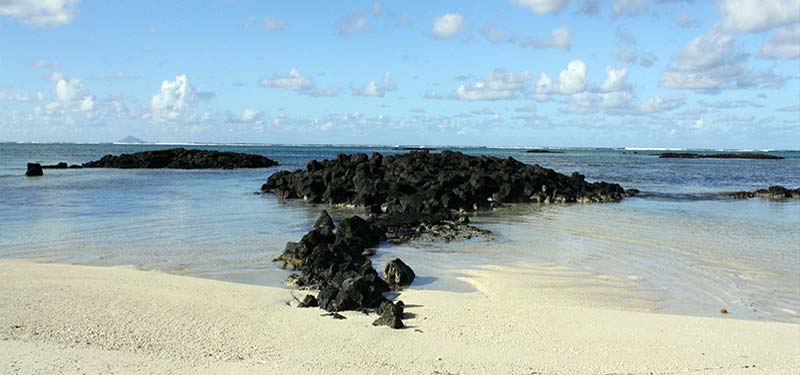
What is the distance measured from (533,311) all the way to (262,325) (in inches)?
141

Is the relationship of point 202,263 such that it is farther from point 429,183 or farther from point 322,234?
point 429,183

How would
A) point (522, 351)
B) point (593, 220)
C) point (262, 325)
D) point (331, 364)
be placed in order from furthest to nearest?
point (593, 220) < point (262, 325) < point (522, 351) < point (331, 364)

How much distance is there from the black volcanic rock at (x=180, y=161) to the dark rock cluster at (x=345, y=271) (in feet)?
166

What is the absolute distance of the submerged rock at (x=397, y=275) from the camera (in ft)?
34.8

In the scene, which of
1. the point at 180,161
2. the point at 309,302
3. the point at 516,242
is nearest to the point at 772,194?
the point at 516,242

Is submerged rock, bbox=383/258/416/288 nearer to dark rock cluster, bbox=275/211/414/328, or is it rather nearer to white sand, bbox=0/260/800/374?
dark rock cluster, bbox=275/211/414/328

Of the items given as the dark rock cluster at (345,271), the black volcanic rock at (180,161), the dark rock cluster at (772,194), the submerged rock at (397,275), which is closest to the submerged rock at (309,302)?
the dark rock cluster at (345,271)

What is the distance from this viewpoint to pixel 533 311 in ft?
29.0


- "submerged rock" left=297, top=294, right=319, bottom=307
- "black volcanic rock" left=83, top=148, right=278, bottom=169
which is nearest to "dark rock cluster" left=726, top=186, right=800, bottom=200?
"submerged rock" left=297, top=294, right=319, bottom=307

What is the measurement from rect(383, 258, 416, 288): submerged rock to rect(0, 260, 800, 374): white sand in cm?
57

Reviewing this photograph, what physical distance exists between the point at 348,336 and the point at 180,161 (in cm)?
6075

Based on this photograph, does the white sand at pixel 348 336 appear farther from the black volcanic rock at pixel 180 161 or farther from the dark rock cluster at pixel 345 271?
the black volcanic rock at pixel 180 161

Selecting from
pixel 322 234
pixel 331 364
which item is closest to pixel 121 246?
pixel 322 234

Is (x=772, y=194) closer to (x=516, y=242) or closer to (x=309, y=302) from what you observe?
(x=516, y=242)
